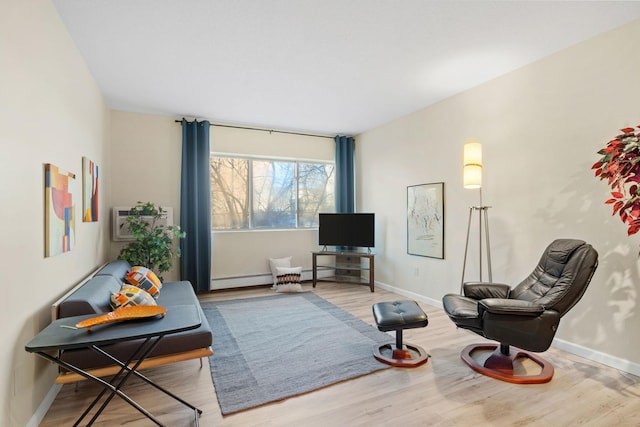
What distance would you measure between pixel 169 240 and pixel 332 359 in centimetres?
275

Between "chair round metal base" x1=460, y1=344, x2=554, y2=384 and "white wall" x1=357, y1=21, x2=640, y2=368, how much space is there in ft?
1.78

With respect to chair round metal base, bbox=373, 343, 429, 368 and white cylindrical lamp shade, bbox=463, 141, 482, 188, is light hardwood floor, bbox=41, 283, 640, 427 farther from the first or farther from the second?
white cylindrical lamp shade, bbox=463, 141, 482, 188

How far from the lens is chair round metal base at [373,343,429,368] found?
8.70 ft

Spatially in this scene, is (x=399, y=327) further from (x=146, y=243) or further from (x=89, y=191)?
(x=146, y=243)

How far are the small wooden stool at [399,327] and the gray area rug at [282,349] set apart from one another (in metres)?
0.12

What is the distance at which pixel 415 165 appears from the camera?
4.73 metres

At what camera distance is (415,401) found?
2.17 meters

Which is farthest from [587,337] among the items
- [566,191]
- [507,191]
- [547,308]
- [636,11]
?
[636,11]

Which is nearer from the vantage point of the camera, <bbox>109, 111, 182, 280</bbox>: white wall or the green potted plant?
the green potted plant

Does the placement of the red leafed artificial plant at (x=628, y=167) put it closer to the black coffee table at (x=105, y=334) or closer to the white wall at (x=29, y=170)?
the black coffee table at (x=105, y=334)

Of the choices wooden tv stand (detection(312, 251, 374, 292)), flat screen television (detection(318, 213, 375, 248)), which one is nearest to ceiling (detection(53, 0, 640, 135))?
flat screen television (detection(318, 213, 375, 248))

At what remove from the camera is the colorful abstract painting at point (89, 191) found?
3.00 metres

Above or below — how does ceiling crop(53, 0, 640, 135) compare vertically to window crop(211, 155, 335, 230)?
above

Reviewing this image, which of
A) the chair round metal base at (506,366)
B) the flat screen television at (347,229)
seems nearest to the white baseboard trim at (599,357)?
the chair round metal base at (506,366)
